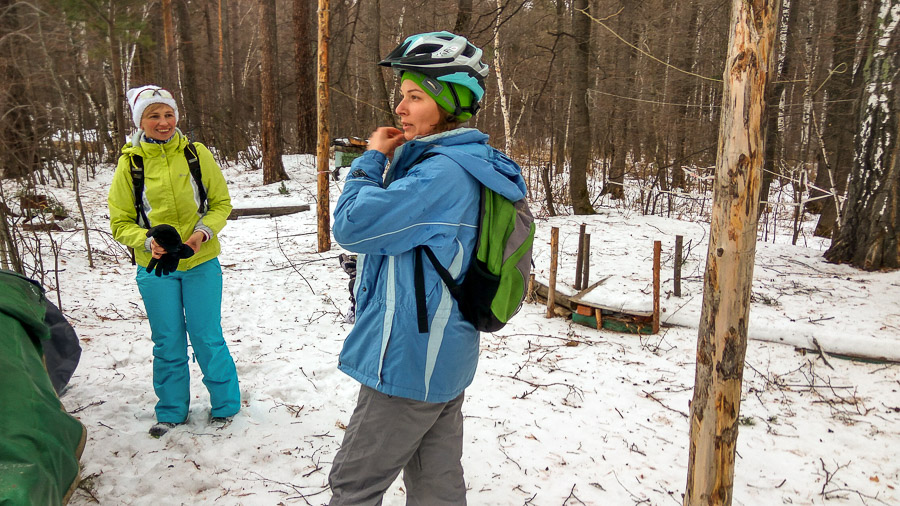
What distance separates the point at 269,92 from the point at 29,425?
465 inches

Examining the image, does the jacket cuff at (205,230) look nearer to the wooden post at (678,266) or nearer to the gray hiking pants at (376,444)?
the gray hiking pants at (376,444)

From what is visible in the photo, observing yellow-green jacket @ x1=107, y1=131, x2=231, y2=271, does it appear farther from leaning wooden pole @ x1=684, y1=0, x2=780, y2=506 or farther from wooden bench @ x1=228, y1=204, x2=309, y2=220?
wooden bench @ x1=228, y1=204, x2=309, y2=220

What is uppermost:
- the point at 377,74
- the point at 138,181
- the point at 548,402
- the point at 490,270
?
the point at 377,74

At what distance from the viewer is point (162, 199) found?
9.53 ft

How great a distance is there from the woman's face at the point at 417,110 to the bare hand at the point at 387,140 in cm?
7

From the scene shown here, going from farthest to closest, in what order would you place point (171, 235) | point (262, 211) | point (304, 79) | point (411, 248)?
point (304, 79) < point (262, 211) < point (171, 235) < point (411, 248)

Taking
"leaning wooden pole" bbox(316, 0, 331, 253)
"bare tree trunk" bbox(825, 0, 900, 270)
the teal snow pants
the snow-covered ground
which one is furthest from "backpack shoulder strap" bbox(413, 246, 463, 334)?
"bare tree trunk" bbox(825, 0, 900, 270)

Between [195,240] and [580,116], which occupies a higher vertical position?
[580,116]

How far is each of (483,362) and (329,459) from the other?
5.45ft

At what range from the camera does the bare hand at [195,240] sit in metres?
2.81

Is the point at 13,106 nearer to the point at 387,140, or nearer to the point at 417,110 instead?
the point at 387,140

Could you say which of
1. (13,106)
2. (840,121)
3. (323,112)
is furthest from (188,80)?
(840,121)

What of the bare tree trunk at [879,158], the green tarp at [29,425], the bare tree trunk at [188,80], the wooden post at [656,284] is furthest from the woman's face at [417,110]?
the bare tree trunk at [188,80]

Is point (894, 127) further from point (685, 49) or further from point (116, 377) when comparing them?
point (685, 49)
